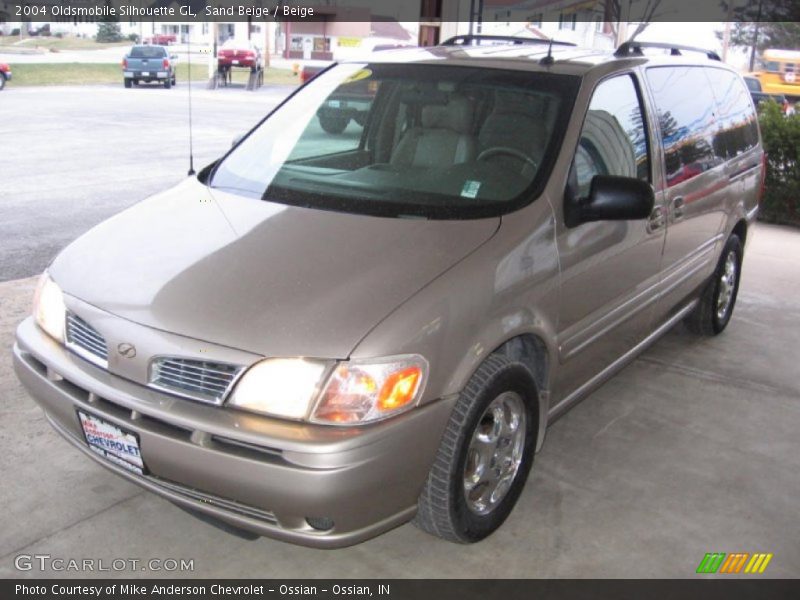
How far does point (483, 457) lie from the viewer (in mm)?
2961

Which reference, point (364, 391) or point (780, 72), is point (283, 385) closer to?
point (364, 391)

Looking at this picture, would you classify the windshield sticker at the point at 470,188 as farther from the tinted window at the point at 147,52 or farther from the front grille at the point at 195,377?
the tinted window at the point at 147,52

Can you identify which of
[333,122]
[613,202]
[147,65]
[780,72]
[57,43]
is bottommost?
[147,65]

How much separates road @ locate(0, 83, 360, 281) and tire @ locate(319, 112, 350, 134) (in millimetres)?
85

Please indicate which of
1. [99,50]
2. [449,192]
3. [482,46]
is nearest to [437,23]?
[482,46]

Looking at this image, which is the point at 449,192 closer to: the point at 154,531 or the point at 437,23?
the point at 154,531

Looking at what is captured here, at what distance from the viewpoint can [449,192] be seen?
3.24 m

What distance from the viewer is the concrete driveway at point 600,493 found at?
292 cm

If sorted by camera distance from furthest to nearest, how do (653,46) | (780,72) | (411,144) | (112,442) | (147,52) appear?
(147,52), (780,72), (653,46), (411,144), (112,442)

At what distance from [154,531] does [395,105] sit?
211cm

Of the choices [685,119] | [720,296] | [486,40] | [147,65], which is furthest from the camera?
[147,65]

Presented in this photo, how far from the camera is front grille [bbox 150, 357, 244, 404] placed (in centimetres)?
248

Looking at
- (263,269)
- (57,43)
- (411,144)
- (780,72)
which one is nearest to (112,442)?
(263,269)

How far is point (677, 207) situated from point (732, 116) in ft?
4.32
